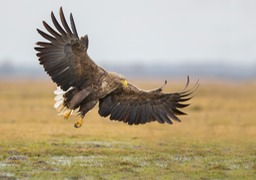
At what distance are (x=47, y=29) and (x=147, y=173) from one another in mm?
3580

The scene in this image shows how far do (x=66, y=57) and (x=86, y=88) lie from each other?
862 mm

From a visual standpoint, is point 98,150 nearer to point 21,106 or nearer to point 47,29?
point 47,29

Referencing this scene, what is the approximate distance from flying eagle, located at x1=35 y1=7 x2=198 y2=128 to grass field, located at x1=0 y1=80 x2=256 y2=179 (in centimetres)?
100

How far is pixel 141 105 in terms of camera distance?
13969 mm

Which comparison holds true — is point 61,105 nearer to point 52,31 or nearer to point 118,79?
point 118,79

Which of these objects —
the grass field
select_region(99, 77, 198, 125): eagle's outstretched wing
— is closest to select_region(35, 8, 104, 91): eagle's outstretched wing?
select_region(99, 77, 198, 125): eagle's outstretched wing

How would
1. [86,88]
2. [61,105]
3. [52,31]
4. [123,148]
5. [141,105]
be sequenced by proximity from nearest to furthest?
[52,31] < [86,88] < [61,105] < [141,105] < [123,148]

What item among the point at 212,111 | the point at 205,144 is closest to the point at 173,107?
the point at 205,144

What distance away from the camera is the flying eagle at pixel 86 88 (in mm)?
12820

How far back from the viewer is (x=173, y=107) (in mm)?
13875

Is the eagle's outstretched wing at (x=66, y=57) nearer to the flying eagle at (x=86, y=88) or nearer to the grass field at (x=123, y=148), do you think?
the flying eagle at (x=86, y=88)

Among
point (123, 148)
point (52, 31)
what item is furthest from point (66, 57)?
point (123, 148)

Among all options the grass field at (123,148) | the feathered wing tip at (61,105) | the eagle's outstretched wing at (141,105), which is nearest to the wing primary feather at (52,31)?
the feathered wing tip at (61,105)

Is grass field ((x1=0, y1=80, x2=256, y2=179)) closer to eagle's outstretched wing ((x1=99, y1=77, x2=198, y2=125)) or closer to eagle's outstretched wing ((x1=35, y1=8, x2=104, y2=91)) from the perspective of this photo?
eagle's outstretched wing ((x1=99, y1=77, x2=198, y2=125))
